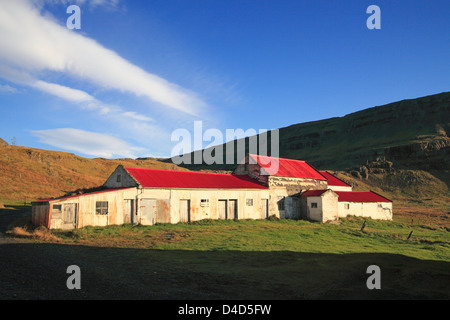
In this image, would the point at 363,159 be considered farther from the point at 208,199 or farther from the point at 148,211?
the point at 148,211

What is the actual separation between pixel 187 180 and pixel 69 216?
11379 mm

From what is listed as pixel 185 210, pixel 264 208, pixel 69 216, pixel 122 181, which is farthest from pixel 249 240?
pixel 264 208

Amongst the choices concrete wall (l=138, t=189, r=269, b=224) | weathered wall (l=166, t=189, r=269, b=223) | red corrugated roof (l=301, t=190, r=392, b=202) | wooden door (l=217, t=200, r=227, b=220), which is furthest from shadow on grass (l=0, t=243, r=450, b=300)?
red corrugated roof (l=301, t=190, r=392, b=202)

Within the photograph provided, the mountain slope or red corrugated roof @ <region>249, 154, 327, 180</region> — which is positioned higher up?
the mountain slope

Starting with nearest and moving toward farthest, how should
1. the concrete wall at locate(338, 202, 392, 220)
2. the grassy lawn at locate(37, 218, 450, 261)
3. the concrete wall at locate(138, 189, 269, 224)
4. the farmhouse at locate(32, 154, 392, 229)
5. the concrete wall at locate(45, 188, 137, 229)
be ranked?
the grassy lawn at locate(37, 218, 450, 261) → the concrete wall at locate(45, 188, 137, 229) → the farmhouse at locate(32, 154, 392, 229) → the concrete wall at locate(138, 189, 269, 224) → the concrete wall at locate(338, 202, 392, 220)

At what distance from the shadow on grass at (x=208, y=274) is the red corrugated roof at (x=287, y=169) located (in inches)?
767

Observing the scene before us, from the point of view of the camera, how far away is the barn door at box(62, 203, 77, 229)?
851 inches

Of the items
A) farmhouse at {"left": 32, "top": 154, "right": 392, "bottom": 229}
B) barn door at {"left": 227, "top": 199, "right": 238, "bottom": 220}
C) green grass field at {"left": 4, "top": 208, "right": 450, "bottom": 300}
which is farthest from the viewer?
barn door at {"left": 227, "top": 199, "right": 238, "bottom": 220}

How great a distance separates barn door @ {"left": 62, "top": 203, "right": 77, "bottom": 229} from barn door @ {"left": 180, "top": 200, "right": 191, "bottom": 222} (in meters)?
8.78

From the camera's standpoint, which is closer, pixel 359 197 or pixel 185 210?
pixel 185 210

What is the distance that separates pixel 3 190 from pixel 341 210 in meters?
46.7

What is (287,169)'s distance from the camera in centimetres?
3819

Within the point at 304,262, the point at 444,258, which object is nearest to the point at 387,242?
the point at 444,258

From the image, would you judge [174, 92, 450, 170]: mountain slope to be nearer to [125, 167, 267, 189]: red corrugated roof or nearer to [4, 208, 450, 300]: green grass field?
[125, 167, 267, 189]: red corrugated roof
